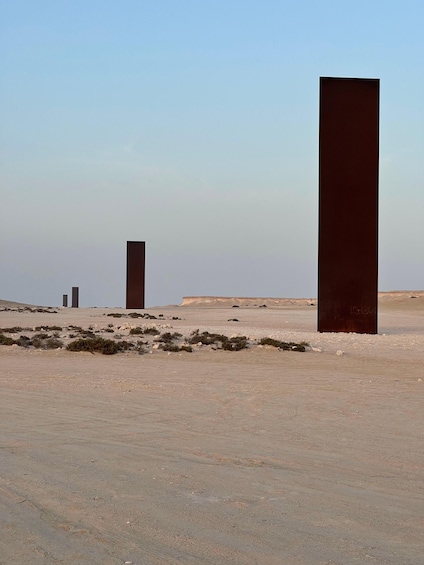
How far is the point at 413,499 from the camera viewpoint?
4312 millimetres

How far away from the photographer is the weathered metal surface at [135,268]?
3806cm

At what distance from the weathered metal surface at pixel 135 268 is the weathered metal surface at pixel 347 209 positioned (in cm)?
2082

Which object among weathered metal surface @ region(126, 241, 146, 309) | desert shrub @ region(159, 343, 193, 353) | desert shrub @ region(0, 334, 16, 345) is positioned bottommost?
desert shrub @ region(159, 343, 193, 353)

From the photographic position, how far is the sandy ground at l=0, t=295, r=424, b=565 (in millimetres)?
3426

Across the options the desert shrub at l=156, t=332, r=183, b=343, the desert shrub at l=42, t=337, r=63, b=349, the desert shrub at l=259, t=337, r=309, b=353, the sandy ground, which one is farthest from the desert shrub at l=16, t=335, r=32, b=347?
the desert shrub at l=259, t=337, r=309, b=353

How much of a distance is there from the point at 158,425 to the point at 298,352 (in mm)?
6874

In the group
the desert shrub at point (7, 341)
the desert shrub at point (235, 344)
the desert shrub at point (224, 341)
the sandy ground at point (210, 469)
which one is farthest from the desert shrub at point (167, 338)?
the sandy ground at point (210, 469)

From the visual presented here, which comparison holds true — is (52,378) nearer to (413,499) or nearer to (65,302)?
(413,499)

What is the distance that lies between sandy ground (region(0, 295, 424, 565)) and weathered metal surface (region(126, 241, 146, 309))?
91.6ft

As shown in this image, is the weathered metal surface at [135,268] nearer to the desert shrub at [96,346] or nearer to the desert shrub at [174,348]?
the desert shrub at [174,348]

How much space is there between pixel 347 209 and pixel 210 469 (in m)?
13.7

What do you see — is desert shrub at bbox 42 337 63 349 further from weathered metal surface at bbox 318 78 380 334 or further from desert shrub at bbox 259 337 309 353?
weathered metal surface at bbox 318 78 380 334

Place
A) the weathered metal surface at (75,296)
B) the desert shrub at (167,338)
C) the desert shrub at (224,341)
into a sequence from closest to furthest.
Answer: the desert shrub at (224,341), the desert shrub at (167,338), the weathered metal surface at (75,296)

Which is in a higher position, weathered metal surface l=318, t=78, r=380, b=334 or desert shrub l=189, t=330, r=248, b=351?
weathered metal surface l=318, t=78, r=380, b=334
